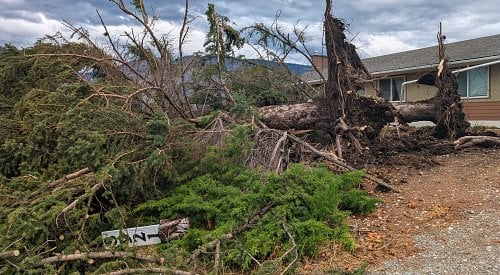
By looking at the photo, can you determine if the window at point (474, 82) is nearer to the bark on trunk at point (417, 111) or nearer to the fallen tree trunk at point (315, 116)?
the bark on trunk at point (417, 111)

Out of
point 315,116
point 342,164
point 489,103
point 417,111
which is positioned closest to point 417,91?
point 489,103

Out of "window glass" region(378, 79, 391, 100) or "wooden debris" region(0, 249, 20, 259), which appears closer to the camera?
"wooden debris" region(0, 249, 20, 259)

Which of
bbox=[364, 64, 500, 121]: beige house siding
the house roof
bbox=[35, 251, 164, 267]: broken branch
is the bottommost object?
bbox=[35, 251, 164, 267]: broken branch

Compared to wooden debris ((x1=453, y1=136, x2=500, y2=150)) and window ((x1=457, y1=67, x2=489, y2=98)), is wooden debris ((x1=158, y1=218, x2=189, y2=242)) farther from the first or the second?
window ((x1=457, y1=67, x2=489, y2=98))

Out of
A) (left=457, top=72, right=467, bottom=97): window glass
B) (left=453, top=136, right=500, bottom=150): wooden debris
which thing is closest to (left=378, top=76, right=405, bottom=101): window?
(left=457, top=72, right=467, bottom=97): window glass

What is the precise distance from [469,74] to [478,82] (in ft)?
1.39

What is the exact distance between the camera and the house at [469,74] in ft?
48.6

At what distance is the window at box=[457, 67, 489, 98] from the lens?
15.2 m

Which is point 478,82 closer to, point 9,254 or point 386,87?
point 386,87

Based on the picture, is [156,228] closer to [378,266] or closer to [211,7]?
[378,266]

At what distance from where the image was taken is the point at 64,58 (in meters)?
6.67

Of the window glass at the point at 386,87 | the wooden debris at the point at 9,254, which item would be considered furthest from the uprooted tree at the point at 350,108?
the window glass at the point at 386,87

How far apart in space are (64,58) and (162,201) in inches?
125

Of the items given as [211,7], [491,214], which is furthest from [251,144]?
[211,7]
